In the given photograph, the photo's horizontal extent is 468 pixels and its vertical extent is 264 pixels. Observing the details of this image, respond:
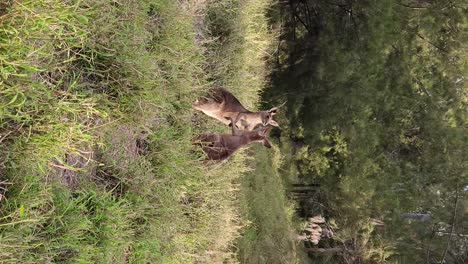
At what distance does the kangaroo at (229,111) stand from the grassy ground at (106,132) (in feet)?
0.43

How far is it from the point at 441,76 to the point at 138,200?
4699mm

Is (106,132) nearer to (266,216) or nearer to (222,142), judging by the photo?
(222,142)

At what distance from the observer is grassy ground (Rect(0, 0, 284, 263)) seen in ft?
6.94

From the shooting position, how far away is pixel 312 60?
6.60 metres

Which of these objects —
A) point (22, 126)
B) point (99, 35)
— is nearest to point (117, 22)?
point (99, 35)

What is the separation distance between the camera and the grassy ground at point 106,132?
2.12m

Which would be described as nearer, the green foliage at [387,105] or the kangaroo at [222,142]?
the kangaroo at [222,142]

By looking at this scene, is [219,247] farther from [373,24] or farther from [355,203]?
[373,24]

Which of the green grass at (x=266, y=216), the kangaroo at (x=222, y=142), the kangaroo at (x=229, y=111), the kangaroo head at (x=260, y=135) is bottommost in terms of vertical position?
the green grass at (x=266, y=216)

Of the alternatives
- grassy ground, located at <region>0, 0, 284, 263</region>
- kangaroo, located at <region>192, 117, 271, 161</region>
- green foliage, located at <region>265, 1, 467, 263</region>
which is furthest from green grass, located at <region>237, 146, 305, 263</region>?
kangaroo, located at <region>192, 117, 271, 161</region>

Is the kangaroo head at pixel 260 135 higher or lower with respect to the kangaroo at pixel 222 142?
higher

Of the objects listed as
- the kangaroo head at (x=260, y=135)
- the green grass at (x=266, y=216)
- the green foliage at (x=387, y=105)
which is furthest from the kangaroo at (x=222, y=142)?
the green foliage at (x=387, y=105)

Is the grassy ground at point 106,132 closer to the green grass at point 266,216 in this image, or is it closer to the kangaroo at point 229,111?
the kangaroo at point 229,111

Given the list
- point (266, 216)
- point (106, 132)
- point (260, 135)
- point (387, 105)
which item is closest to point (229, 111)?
point (260, 135)
